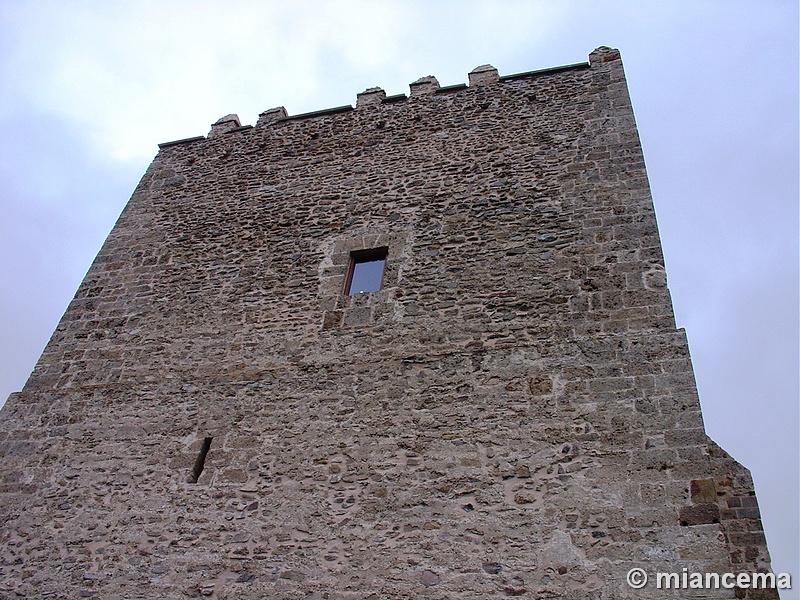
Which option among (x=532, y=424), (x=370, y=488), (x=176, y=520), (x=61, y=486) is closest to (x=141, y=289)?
(x=61, y=486)

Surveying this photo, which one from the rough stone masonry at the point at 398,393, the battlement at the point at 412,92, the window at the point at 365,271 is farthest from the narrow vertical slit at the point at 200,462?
the battlement at the point at 412,92

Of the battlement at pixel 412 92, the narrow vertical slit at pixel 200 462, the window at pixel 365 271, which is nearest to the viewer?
the narrow vertical slit at pixel 200 462

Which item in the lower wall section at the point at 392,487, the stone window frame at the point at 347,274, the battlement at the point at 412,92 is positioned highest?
the battlement at the point at 412,92

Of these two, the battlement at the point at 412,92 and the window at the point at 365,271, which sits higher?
the battlement at the point at 412,92

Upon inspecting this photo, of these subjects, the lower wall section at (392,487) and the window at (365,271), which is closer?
the lower wall section at (392,487)

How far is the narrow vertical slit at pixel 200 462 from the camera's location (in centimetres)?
513

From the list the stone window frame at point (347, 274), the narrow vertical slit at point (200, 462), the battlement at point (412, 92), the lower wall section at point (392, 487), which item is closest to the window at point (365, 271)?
the stone window frame at point (347, 274)

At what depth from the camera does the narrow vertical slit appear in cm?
513

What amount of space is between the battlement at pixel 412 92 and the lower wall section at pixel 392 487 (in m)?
4.10

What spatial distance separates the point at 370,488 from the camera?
464 cm

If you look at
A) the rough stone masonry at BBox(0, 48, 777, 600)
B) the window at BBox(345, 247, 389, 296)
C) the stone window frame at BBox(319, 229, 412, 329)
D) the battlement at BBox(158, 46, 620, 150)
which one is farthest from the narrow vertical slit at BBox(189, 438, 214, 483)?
the battlement at BBox(158, 46, 620, 150)

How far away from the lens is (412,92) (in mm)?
8047

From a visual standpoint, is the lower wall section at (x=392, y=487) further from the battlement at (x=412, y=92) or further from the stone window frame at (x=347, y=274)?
the battlement at (x=412, y=92)

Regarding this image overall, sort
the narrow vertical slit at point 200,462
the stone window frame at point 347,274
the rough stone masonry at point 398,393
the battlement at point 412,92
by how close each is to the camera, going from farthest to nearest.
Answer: the battlement at point 412,92 < the stone window frame at point 347,274 < the narrow vertical slit at point 200,462 < the rough stone masonry at point 398,393
